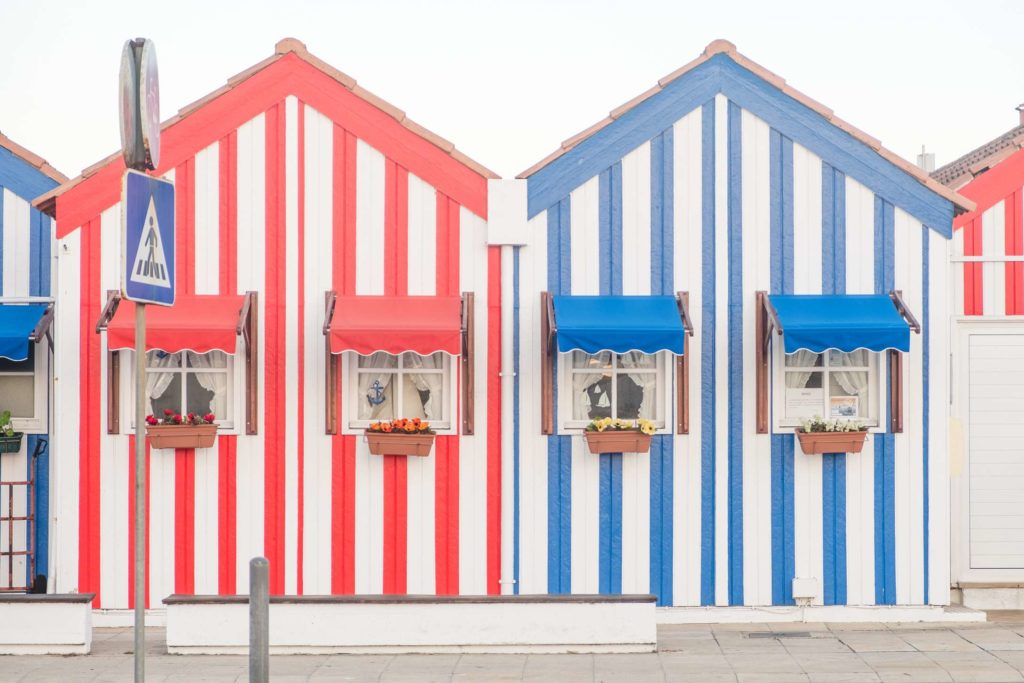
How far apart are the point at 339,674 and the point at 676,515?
350cm

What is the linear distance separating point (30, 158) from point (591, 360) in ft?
18.8

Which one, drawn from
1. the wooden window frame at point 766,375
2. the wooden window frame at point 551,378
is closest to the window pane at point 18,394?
the wooden window frame at point 551,378

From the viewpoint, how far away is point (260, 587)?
6359mm

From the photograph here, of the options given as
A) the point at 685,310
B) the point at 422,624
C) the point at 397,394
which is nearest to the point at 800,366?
the point at 685,310

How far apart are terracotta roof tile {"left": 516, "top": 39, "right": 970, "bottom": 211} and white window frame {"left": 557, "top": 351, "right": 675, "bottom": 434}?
5.71 ft

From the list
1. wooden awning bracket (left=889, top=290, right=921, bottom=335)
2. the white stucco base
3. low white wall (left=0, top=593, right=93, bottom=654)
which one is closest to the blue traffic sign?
low white wall (left=0, top=593, right=93, bottom=654)

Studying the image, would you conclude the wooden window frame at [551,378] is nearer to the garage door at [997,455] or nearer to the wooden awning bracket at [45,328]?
the garage door at [997,455]

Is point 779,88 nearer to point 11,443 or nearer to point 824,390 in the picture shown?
point 824,390

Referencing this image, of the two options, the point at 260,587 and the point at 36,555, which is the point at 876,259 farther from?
the point at 36,555

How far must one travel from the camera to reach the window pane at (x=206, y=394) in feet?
36.4

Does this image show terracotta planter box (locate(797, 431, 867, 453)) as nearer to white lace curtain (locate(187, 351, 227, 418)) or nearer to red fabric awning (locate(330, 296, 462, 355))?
red fabric awning (locate(330, 296, 462, 355))

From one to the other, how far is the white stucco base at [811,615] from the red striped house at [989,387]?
2.72 ft

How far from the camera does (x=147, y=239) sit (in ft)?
19.7

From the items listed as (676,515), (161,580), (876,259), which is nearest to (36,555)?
(161,580)
